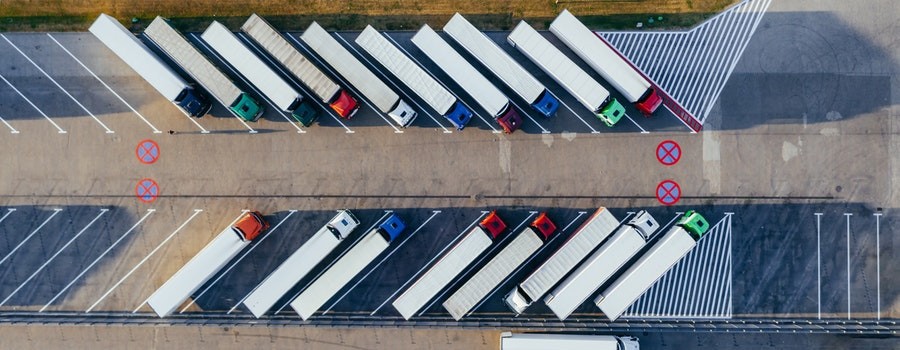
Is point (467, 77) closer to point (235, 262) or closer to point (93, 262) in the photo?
point (235, 262)

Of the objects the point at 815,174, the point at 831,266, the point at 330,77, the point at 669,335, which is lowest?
the point at 330,77

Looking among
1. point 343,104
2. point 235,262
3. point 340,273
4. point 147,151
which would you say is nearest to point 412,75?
point 343,104

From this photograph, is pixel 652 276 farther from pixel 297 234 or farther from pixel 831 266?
pixel 297 234

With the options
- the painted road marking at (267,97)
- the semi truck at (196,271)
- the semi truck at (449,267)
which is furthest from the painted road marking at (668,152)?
the semi truck at (196,271)

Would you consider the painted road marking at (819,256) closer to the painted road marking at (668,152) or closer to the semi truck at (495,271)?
the painted road marking at (668,152)

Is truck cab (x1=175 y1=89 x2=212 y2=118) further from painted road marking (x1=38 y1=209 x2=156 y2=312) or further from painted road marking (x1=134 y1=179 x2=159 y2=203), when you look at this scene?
painted road marking (x1=38 y1=209 x2=156 y2=312)

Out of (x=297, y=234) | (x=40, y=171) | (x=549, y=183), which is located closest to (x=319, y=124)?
(x=297, y=234)
